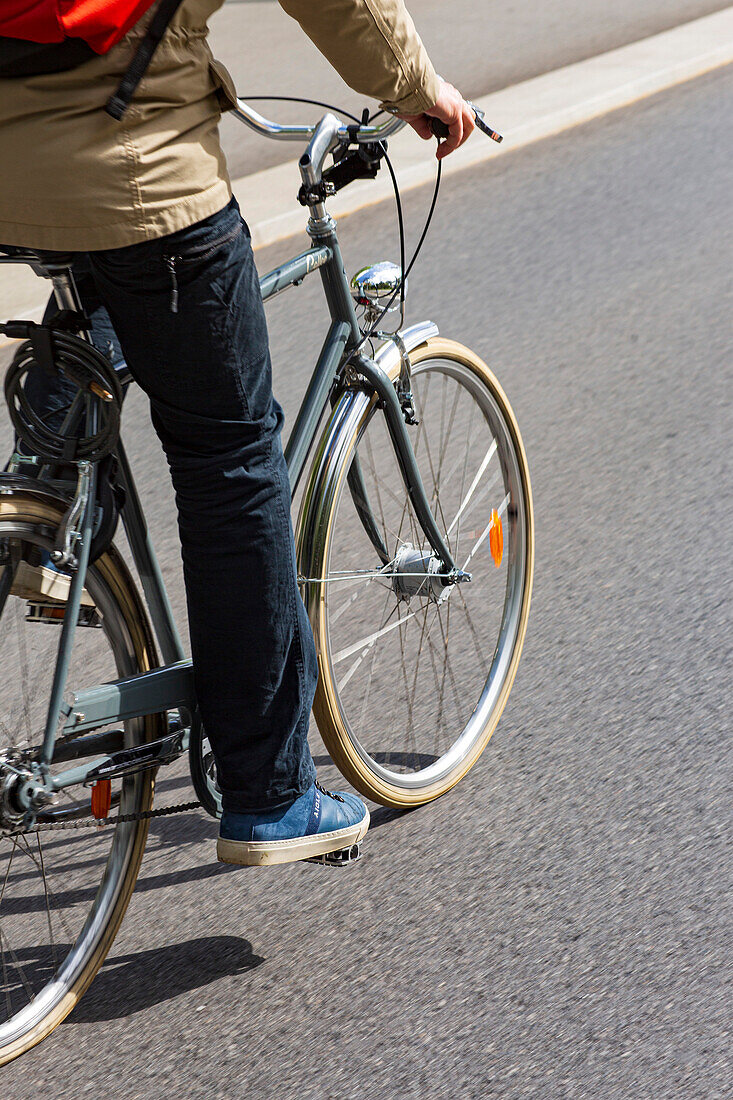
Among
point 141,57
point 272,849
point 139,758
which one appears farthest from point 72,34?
point 272,849

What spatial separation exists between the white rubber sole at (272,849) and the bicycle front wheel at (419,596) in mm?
241

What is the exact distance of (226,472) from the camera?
1995mm

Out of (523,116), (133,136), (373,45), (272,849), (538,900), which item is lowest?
(538,900)

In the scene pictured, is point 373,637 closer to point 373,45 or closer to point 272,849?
point 272,849

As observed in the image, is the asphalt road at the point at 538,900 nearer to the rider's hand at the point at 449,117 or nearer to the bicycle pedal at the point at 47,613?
the bicycle pedal at the point at 47,613

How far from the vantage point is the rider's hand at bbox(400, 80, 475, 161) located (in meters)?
2.10

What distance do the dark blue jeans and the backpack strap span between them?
0.66 feet

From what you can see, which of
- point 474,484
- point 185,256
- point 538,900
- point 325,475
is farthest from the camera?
point 474,484

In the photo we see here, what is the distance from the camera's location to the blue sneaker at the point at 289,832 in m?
2.24

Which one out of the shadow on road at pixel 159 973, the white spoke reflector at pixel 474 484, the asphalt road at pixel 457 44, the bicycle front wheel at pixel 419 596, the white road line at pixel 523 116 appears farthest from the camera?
the asphalt road at pixel 457 44

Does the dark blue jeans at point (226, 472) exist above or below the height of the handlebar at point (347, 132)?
below

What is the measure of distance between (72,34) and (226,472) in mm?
669

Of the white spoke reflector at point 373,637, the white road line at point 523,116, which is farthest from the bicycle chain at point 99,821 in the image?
the white road line at point 523,116

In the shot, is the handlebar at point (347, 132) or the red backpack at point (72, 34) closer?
the red backpack at point (72, 34)
